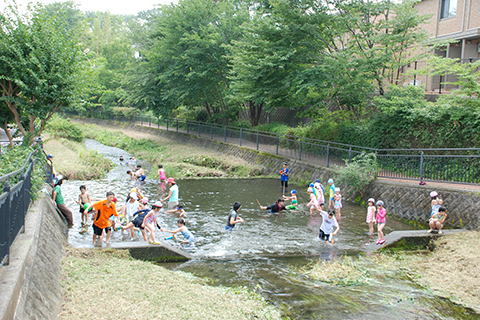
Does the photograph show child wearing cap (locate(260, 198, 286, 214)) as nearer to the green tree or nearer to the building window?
the green tree

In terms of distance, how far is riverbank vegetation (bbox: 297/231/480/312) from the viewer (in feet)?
25.4

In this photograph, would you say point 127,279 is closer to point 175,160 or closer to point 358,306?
point 358,306

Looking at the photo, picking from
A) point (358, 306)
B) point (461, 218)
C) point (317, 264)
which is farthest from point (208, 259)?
point (461, 218)

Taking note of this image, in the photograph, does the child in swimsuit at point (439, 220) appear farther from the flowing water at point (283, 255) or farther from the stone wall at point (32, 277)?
the stone wall at point (32, 277)

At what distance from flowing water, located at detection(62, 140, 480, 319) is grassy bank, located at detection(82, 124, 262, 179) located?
14.0 feet

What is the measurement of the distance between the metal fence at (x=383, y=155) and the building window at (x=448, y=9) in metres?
11.9

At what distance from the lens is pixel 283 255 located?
31.8 feet

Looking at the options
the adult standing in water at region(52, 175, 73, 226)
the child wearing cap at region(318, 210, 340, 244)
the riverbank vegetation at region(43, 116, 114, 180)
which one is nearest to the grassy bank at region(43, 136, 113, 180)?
the riverbank vegetation at region(43, 116, 114, 180)

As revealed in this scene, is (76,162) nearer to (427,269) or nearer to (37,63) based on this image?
(37,63)

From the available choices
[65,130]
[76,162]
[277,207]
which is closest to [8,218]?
[277,207]

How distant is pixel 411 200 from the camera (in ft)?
43.1

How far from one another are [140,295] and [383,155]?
11.6 metres

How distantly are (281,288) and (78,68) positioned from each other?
1054 centimetres

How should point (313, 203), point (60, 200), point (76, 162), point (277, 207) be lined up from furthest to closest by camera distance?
point (76, 162), point (277, 207), point (313, 203), point (60, 200)
